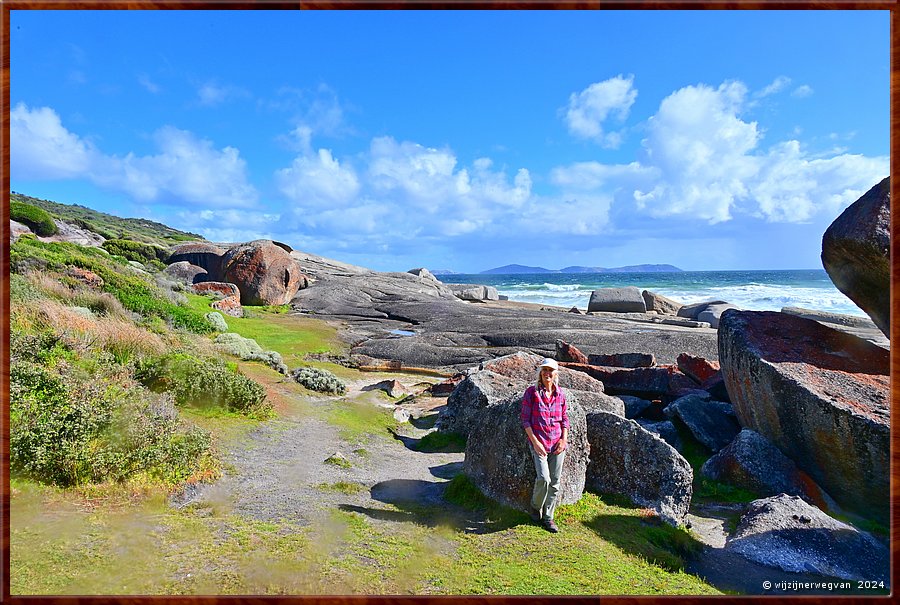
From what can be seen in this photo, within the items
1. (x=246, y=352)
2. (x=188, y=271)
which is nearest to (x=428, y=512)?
(x=246, y=352)

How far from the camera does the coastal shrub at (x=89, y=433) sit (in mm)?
6262

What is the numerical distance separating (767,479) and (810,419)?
1.27 metres

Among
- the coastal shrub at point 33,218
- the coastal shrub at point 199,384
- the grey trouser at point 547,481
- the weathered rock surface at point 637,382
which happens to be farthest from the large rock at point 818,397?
the coastal shrub at point 33,218

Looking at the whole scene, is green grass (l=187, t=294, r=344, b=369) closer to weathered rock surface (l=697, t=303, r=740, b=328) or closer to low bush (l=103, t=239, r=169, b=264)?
low bush (l=103, t=239, r=169, b=264)

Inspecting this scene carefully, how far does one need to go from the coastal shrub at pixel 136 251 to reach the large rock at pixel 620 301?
40066 mm

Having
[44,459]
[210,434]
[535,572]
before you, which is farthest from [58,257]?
[535,572]

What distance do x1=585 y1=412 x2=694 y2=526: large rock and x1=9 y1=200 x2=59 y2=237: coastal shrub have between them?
5048cm

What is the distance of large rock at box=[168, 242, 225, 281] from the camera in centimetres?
4384

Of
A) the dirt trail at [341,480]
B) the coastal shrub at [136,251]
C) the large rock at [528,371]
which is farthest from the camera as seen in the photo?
the coastal shrub at [136,251]

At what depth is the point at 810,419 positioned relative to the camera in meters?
8.91

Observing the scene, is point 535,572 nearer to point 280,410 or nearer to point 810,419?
point 810,419

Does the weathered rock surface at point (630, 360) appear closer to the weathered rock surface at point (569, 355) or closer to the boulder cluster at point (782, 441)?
the weathered rock surface at point (569, 355)

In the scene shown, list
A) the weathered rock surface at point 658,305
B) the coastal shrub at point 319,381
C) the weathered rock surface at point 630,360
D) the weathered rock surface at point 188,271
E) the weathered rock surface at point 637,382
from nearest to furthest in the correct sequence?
the weathered rock surface at point 637,382, the coastal shrub at point 319,381, the weathered rock surface at point 630,360, the weathered rock surface at point 188,271, the weathered rock surface at point 658,305

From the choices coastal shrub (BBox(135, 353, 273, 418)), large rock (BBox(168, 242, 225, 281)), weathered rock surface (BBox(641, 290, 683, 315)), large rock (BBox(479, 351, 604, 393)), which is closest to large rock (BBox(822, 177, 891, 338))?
large rock (BBox(479, 351, 604, 393))
